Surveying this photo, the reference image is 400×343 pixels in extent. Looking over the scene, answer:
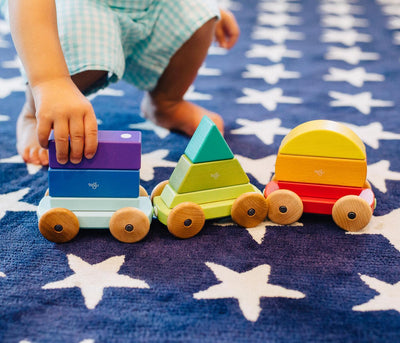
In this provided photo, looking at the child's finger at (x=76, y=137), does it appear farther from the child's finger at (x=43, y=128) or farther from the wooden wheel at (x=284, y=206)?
the wooden wheel at (x=284, y=206)

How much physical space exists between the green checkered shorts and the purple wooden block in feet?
0.85

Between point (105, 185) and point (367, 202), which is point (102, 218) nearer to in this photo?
point (105, 185)

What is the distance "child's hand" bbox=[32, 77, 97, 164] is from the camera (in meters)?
0.72

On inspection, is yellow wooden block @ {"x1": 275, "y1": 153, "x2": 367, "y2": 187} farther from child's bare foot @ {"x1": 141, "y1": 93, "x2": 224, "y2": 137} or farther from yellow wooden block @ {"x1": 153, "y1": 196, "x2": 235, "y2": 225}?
child's bare foot @ {"x1": 141, "y1": 93, "x2": 224, "y2": 137}

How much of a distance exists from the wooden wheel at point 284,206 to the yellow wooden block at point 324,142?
0.07m

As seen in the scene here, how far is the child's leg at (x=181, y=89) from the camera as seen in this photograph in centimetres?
112

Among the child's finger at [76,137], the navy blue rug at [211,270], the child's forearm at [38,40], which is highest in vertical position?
the child's forearm at [38,40]

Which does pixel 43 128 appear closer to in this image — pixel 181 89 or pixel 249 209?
pixel 249 209

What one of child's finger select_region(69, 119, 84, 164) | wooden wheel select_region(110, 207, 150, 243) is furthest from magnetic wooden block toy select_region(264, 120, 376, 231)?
child's finger select_region(69, 119, 84, 164)

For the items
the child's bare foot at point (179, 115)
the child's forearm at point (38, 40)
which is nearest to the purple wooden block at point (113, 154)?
the child's forearm at point (38, 40)

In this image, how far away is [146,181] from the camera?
966 millimetres

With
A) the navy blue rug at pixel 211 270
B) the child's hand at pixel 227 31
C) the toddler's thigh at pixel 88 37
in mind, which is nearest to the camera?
the navy blue rug at pixel 211 270

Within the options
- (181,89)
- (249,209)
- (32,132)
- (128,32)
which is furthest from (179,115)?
(249,209)

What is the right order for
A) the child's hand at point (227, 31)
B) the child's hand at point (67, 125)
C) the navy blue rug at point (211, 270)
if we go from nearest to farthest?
1. the navy blue rug at point (211, 270)
2. the child's hand at point (67, 125)
3. the child's hand at point (227, 31)
